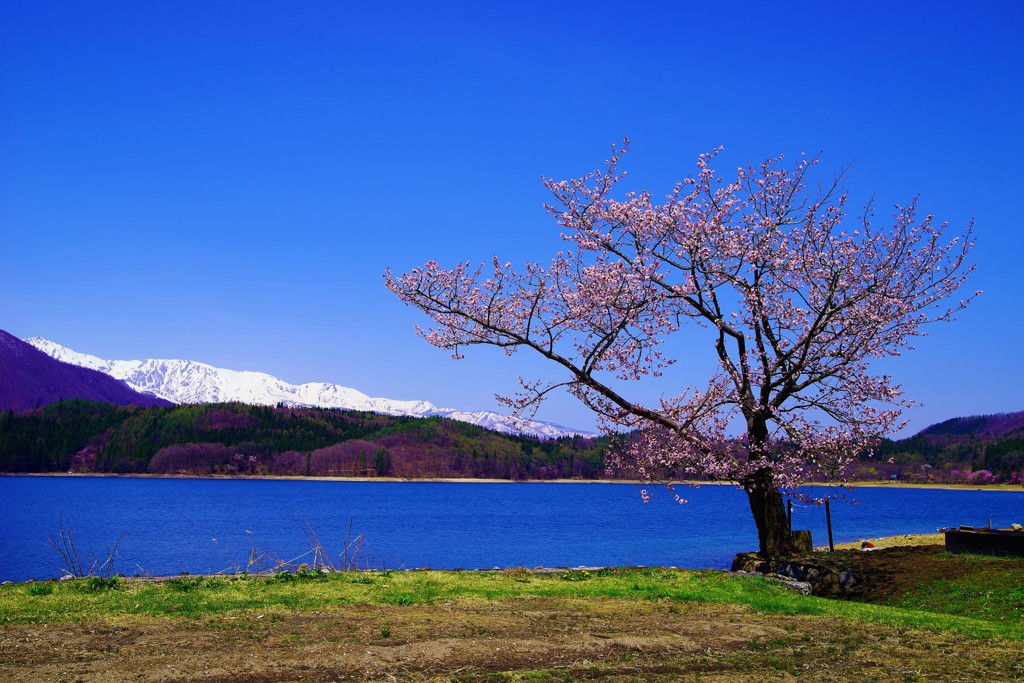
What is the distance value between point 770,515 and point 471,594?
31.7 ft

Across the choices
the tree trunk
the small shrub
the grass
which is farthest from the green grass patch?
the small shrub

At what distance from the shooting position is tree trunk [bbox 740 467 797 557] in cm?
2100

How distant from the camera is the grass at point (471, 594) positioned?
42.5 ft

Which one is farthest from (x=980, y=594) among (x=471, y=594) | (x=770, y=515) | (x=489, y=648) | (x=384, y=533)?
(x=384, y=533)

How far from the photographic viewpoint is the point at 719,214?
2080 centimetres

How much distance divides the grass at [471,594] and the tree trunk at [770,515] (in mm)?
Result: 2997

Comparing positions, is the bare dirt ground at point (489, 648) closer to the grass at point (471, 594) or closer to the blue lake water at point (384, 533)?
the grass at point (471, 594)

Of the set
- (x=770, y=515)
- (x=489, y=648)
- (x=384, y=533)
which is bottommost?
(x=384, y=533)

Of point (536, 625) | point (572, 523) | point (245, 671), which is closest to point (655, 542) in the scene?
point (572, 523)

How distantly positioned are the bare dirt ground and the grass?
73cm

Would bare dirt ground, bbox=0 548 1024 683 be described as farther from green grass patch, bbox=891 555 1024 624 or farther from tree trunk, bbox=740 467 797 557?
tree trunk, bbox=740 467 797 557

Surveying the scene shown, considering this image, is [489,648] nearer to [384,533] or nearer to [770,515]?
[770,515]

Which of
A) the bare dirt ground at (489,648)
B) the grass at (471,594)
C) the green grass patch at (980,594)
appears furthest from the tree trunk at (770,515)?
the bare dirt ground at (489,648)

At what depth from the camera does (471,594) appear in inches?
583
